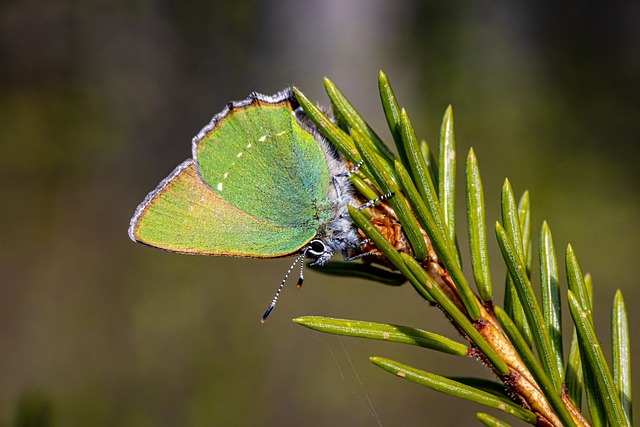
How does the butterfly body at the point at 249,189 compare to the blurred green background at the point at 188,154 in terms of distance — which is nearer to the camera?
the butterfly body at the point at 249,189

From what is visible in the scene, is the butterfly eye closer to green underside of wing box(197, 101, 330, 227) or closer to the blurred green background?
green underside of wing box(197, 101, 330, 227)

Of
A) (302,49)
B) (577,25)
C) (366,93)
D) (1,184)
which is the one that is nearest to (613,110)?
(577,25)

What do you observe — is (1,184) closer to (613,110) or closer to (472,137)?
(472,137)

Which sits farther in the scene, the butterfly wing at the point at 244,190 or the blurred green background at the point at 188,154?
the blurred green background at the point at 188,154

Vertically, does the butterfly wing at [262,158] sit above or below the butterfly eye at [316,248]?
above

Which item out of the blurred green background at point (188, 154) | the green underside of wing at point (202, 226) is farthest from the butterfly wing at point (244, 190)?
the blurred green background at point (188, 154)

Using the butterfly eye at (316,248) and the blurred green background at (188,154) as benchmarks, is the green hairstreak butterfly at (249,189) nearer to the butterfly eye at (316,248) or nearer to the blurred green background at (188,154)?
the butterfly eye at (316,248)

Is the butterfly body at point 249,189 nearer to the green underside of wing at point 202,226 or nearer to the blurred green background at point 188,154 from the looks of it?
the green underside of wing at point 202,226
